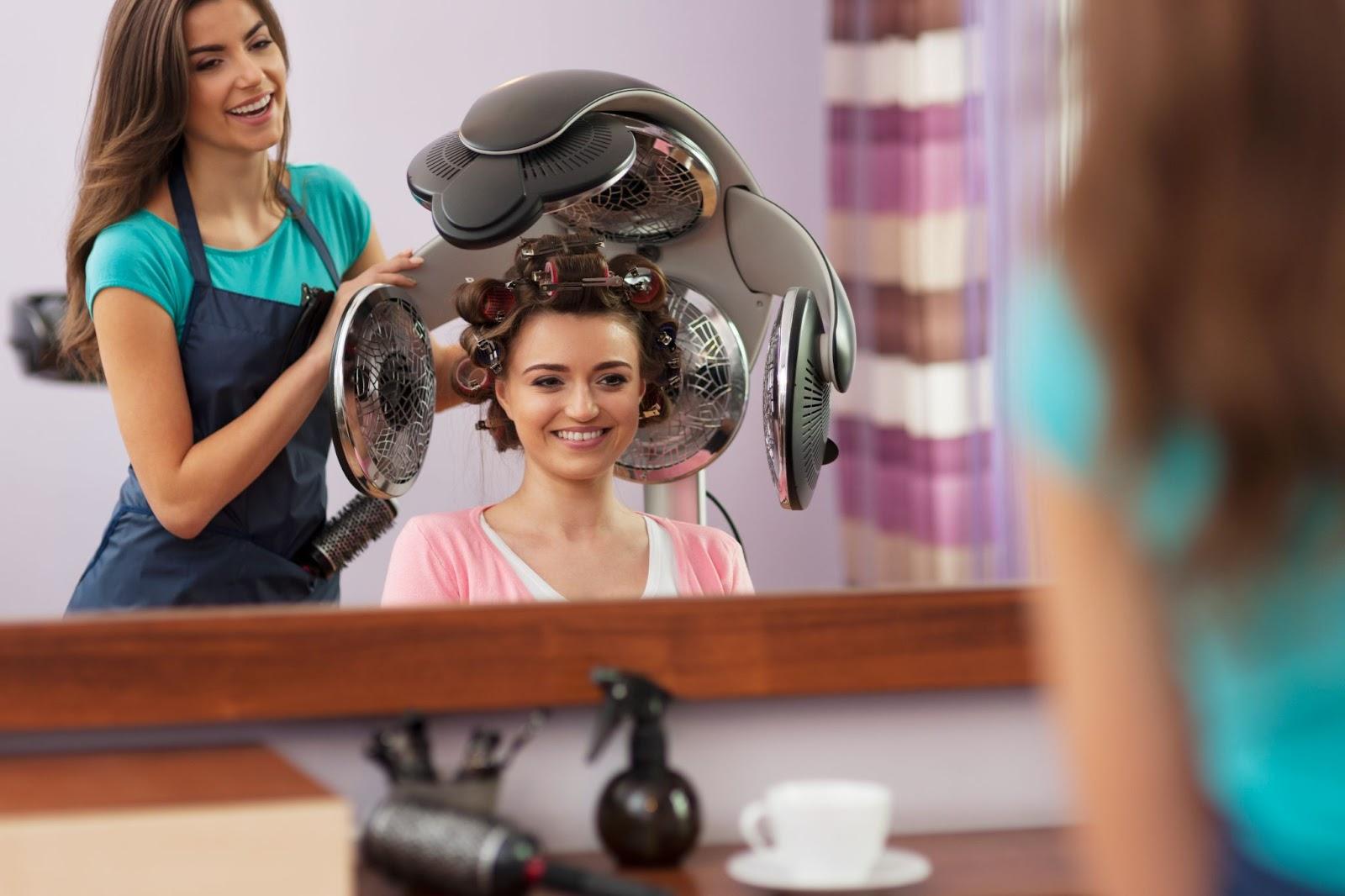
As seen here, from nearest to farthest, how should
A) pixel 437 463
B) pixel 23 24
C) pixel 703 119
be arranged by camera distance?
1. pixel 703 119
2. pixel 437 463
3. pixel 23 24

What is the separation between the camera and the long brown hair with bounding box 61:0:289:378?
112 centimetres

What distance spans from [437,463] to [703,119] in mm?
438

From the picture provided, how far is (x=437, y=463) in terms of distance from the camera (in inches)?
54.1

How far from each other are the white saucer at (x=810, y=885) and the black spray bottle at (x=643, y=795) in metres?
0.03

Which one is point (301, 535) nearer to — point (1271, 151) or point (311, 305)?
point (311, 305)

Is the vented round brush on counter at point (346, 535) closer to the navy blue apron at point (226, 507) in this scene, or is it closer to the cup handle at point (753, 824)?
the navy blue apron at point (226, 507)

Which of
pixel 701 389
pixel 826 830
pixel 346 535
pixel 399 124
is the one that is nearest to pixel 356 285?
pixel 346 535

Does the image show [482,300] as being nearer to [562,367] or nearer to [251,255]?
[562,367]

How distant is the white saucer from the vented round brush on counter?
1.68 ft

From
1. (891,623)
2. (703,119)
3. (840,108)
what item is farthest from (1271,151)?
(840,108)

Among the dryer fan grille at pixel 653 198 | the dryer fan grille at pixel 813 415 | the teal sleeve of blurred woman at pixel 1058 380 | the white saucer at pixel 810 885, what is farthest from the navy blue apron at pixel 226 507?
the teal sleeve of blurred woman at pixel 1058 380

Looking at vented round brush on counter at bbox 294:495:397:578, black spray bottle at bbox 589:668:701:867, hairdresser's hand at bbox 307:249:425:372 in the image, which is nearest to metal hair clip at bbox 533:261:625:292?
hairdresser's hand at bbox 307:249:425:372

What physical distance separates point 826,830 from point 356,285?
64 centimetres

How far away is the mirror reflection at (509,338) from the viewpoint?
3.60ft
